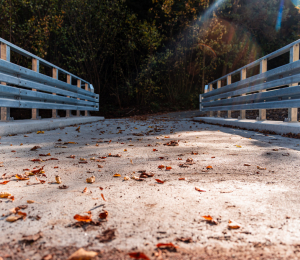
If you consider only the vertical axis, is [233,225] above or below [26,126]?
below

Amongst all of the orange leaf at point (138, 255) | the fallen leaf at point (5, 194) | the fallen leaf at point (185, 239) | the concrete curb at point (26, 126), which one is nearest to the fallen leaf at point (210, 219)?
the fallen leaf at point (185, 239)

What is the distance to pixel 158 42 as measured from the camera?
17.0 meters

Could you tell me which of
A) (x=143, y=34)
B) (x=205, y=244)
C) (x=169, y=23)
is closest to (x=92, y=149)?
(x=205, y=244)

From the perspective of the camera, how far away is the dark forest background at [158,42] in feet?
51.1

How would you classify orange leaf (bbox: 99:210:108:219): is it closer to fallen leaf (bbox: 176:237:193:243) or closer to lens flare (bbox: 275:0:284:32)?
fallen leaf (bbox: 176:237:193:243)

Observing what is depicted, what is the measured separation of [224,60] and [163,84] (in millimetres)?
4893

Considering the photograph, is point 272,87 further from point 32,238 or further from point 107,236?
point 32,238

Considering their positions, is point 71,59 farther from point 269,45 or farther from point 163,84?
point 269,45

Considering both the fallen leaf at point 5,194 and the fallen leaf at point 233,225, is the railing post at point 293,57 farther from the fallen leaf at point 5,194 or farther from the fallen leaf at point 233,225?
the fallen leaf at point 5,194

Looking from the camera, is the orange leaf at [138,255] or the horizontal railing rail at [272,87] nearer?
the orange leaf at [138,255]

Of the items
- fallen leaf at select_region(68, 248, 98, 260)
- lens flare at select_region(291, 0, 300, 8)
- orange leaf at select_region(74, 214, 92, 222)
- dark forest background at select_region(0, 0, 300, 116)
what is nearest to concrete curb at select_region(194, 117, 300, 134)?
orange leaf at select_region(74, 214, 92, 222)

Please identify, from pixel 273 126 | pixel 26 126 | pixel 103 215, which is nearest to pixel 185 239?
pixel 103 215

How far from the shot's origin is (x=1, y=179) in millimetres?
2160

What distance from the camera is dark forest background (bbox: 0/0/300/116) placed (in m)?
15.6
